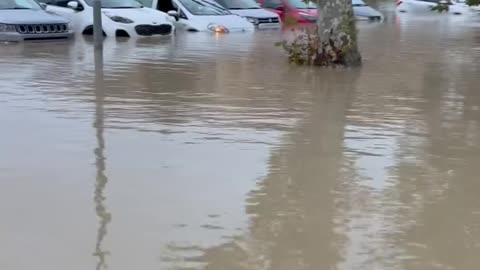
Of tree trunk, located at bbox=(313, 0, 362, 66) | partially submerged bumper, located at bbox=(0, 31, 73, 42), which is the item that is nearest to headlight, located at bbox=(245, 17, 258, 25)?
partially submerged bumper, located at bbox=(0, 31, 73, 42)

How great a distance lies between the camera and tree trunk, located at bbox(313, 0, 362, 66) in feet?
43.4

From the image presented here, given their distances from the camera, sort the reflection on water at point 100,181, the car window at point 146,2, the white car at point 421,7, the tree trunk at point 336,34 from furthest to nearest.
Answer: the white car at point 421,7, the car window at point 146,2, the tree trunk at point 336,34, the reflection on water at point 100,181

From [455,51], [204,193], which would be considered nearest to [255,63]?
[455,51]

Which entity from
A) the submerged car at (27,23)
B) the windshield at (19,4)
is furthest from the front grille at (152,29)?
the windshield at (19,4)

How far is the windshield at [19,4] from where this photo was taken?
1858cm

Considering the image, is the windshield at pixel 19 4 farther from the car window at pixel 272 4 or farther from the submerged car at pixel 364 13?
Result: the submerged car at pixel 364 13

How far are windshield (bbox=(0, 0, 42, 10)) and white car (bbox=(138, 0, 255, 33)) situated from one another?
388cm

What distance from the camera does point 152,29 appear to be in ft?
67.4

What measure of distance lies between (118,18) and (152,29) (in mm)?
894

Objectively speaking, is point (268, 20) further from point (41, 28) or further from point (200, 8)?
point (41, 28)

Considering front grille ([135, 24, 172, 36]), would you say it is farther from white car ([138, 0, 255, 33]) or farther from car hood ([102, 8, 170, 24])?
white car ([138, 0, 255, 33])

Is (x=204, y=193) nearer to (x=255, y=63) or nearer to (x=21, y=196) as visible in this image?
(x=21, y=196)

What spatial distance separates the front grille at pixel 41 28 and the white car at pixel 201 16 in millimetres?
4032

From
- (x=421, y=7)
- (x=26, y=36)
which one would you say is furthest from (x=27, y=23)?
(x=421, y=7)
